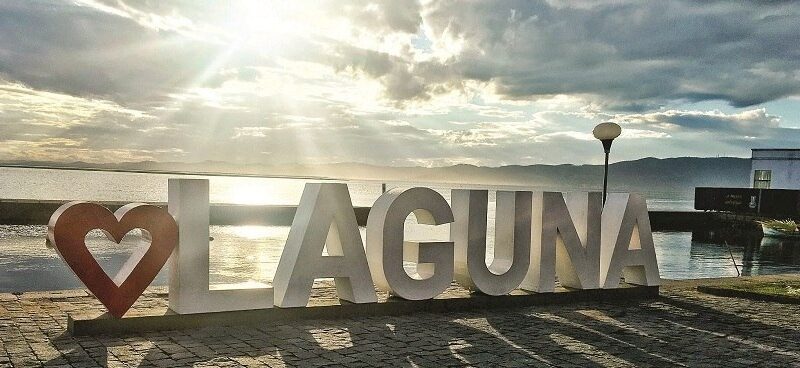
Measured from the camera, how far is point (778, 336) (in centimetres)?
1012

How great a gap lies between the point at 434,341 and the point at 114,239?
431 cm

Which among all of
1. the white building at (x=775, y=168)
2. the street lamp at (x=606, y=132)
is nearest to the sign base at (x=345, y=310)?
the street lamp at (x=606, y=132)

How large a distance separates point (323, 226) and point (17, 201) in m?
32.9

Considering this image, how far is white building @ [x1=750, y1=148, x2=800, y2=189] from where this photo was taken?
62.8 meters

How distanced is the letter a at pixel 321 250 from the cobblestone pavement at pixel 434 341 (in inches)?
19.9

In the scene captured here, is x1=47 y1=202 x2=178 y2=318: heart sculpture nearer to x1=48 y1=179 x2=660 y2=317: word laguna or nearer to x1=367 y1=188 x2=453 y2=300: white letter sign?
x1=48 y1=179 x2=660 y2=317: word laguna

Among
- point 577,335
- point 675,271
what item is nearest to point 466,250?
point 577,335

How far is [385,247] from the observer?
10.8 meters

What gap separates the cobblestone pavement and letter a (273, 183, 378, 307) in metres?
0.51

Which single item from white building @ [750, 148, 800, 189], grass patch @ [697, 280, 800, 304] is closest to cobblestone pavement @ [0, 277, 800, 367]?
grass patch @ [697, 280, 800, 304]

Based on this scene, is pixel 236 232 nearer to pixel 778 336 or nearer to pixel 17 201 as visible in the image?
pixel 17 201

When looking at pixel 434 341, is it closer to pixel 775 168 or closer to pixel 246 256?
pixel 246 256

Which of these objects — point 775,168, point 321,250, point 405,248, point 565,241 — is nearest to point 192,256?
point 321,250

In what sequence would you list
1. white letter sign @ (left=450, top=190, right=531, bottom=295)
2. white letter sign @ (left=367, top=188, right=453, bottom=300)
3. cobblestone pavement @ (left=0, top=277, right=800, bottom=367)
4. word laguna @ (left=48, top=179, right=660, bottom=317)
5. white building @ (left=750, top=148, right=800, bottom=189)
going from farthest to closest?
white building @ (left=750, top=148, right=800, bottom=189)
white letter sign @ (left=450, top=190, right=531, bottom=295)
white letter sign @ (left=367, top=188, right=453, bottom=300)
word laguna @ (left=48, top=179, right=660, bottom=317)
cobblestone pavement @ (left=0, top=277, right=800, bottom=367)
